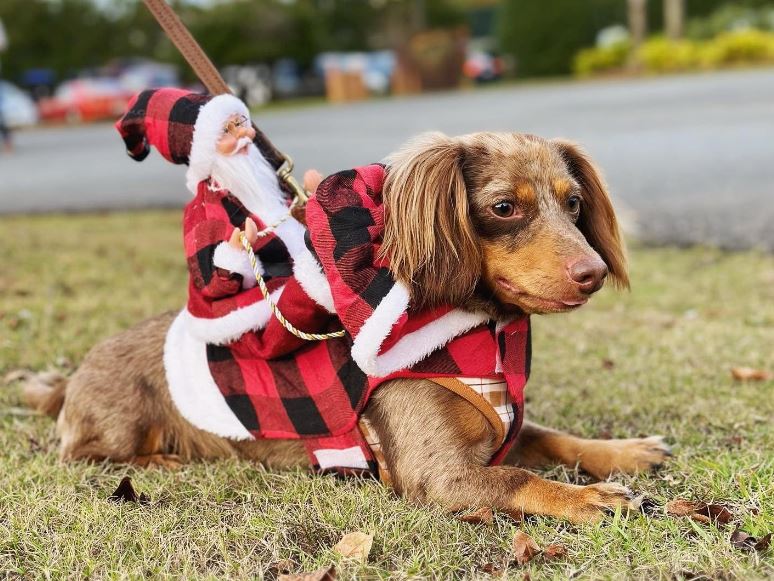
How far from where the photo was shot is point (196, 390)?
3.29 m

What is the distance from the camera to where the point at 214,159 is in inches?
123

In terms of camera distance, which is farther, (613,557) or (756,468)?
(756,468)

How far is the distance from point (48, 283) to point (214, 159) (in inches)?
147

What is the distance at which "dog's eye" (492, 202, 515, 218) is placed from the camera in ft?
8.95

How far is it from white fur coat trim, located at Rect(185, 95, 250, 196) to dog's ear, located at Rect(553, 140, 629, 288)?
3.76 feet

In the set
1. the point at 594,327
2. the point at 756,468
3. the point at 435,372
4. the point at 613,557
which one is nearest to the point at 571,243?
the point at 435,372

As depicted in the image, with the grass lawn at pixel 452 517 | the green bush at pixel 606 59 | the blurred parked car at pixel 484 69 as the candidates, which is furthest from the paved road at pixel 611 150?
the blurred parked car at pixel 484 69

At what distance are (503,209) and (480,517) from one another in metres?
0.93

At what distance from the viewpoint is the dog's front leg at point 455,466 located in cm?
274

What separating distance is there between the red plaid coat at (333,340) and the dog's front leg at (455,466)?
8cm

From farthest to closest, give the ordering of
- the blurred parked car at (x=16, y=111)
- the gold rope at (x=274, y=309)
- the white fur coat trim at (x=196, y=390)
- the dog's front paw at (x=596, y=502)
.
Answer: the blurred parked car at (x=16, y=111)
the white fur coat trim at (x=196, y=390)
the gold rope at (x=274, y=309)
the dog's front paw at (x=596, y=502)

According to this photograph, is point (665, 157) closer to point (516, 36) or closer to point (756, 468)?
point (756, 468)

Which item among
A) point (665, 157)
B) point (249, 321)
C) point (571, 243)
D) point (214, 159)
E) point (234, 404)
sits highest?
point (214, 159)

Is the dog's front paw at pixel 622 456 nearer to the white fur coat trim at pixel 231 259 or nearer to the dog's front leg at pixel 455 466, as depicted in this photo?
the dog's front leg at pixel 455 466
